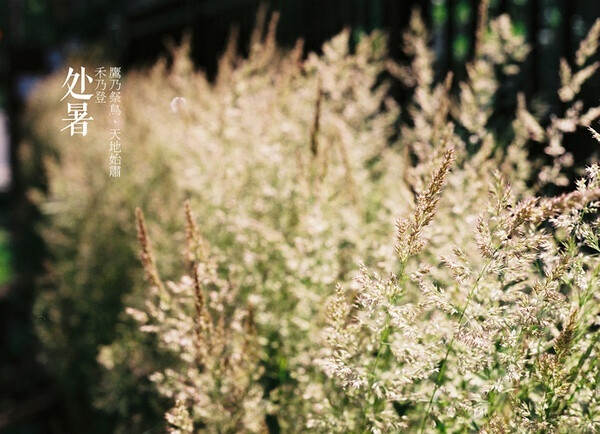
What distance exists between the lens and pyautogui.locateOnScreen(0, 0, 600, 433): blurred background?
2199 mm

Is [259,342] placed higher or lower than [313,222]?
lower

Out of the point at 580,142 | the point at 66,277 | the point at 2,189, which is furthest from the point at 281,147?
the point at 2,189

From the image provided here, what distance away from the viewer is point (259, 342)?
4.46 ft

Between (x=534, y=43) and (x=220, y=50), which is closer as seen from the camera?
(x=534, y=43)

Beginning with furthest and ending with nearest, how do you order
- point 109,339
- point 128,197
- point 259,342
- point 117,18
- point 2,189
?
point 117,18 < point 2,189 < point 128,197 < point 109,339 < point 259,342

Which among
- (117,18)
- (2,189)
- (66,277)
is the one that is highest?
(117,18)

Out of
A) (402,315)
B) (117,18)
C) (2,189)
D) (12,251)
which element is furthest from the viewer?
(117,18)

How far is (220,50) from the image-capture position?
651 cm

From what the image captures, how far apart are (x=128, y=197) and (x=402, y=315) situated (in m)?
1.99

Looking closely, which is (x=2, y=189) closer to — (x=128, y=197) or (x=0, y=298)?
(x=0, y=298)

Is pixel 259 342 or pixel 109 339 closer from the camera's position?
A: pixel 259 342

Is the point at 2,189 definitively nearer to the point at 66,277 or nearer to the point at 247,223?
the point at 66,277

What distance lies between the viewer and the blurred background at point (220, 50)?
2.20 m

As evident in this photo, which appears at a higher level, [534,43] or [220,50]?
[220,50]
